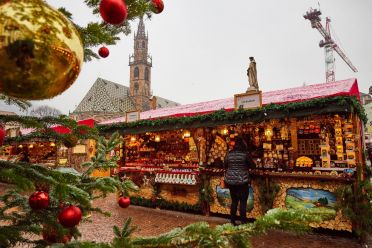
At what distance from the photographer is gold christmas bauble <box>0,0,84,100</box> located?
0.83 metres

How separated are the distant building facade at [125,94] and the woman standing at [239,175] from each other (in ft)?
93.6

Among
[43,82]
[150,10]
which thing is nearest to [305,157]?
[150,10]

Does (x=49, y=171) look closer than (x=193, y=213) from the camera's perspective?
Yes

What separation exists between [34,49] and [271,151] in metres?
10.1

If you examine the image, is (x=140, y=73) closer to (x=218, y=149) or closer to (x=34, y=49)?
(x=218, y=149)

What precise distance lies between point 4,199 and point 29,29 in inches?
74.7

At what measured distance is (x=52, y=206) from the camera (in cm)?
192

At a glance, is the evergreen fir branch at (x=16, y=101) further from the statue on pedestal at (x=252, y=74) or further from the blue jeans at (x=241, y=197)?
the statue on pedestal at (x=252, y=74)

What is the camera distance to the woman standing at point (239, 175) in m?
6.02

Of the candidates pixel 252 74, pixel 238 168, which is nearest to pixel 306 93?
pixel 252 74

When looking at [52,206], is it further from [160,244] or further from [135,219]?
[135,219]

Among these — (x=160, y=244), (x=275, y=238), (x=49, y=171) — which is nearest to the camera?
(x=160, y=244)

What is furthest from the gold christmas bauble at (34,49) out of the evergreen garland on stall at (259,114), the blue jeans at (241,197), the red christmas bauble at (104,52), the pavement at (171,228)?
the evergreen garland on stall at (259,114)

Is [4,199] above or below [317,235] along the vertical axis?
above
